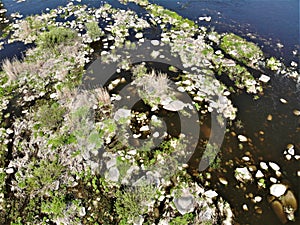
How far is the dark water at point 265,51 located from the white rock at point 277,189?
14.0 inches

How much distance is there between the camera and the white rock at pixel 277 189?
747 centimetres

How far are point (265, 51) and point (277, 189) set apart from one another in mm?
7462

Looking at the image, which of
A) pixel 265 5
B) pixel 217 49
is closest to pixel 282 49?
pixel 217 49

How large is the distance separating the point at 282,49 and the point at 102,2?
465 inches

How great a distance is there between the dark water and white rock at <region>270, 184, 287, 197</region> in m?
0.36

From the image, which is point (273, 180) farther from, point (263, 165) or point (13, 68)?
point (13, 68)

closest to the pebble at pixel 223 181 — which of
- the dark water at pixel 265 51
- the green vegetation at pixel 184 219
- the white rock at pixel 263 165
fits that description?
the dark water at pixel 265 51

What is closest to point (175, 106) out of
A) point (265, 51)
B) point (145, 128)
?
point (145, 128)

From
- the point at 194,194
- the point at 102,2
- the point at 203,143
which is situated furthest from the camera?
the point at 102,2

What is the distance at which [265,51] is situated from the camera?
41.7 ft

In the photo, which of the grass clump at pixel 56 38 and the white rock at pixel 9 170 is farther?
the grass clump at pixel 56 38

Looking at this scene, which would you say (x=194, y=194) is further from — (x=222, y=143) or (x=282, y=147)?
(x=282, y=147)

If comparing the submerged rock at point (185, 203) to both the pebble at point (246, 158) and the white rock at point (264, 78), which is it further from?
the white rock at point (264, 78)

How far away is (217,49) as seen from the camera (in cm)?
1308
